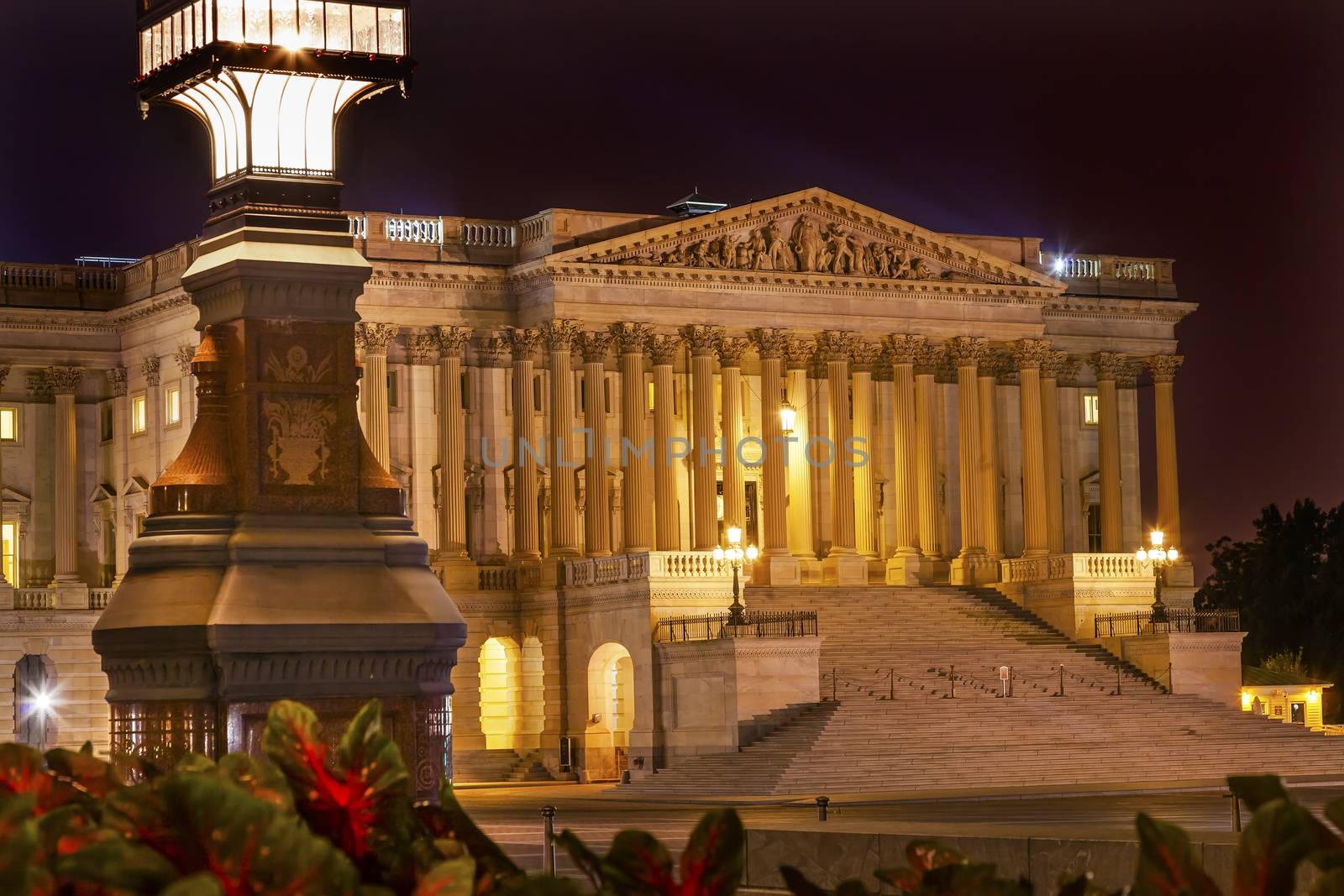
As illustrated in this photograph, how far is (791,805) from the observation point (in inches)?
2323

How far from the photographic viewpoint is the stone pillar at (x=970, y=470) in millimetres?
94500

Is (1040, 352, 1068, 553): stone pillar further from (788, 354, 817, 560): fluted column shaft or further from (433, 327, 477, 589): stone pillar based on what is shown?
(433, 327, 477, 589): stone pillar

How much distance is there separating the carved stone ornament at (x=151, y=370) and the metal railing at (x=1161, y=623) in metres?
34.7

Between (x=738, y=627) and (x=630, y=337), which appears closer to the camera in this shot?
(x=738, y=627)

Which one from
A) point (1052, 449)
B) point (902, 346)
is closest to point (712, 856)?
point (902, 346)

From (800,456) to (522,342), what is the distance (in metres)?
11.3

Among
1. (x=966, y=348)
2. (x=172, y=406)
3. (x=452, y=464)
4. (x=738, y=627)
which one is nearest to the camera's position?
(x=738, y=627)

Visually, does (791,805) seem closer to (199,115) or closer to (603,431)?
(603,431)

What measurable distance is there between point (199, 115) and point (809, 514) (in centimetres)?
7249

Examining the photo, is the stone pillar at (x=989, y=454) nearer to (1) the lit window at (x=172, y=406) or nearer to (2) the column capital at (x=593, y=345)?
(2) the column capital at (x=593, y=345)

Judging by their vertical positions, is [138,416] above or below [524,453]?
above

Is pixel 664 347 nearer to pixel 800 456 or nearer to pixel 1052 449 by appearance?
pixel 800 456

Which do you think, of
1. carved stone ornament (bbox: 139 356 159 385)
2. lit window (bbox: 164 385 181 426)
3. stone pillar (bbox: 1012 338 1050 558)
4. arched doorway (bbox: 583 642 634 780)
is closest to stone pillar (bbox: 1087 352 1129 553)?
stone pillar (bbox: 1012 338 1050 558)

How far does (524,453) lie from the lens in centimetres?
9019
